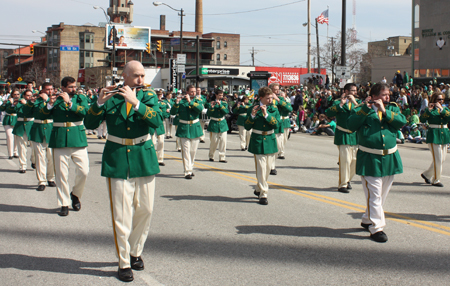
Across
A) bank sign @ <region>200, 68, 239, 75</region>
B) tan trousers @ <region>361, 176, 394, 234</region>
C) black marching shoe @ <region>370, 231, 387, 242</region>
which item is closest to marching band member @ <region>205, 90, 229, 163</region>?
tan trousers @ <region>361, 176, 394, 234</region>

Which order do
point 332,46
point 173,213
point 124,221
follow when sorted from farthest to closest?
point 332,46 < point 173,213 < point 124,221

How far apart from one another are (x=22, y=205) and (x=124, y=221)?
13.9 ft

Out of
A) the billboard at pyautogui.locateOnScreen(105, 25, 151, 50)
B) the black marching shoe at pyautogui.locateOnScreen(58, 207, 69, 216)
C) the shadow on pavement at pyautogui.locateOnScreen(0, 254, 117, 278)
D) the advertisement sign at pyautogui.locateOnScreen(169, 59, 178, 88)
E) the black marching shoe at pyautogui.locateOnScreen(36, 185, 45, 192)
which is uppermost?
the billboard at pyautogui.locateOnScreen(105, 25, 151, 50)

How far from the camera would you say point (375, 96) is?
20.6 feet

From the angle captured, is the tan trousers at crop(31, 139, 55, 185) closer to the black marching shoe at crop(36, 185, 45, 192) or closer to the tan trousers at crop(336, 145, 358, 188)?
the black marching shoe at crop(36, 185, 45, 192)

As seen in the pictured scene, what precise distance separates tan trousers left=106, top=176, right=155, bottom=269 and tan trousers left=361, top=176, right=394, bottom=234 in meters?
2.91

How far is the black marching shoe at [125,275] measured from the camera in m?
4.71

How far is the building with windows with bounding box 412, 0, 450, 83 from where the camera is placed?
38.9 m

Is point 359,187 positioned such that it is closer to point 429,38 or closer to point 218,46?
point 429,38

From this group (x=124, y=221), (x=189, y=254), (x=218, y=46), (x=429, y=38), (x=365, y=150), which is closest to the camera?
(x=124, y=221)

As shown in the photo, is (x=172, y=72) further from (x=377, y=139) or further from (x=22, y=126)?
(x=377, y=139)

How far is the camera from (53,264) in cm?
527

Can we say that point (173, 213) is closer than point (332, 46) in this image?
Yes

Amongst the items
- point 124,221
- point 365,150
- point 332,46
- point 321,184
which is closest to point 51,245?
point 124,221
